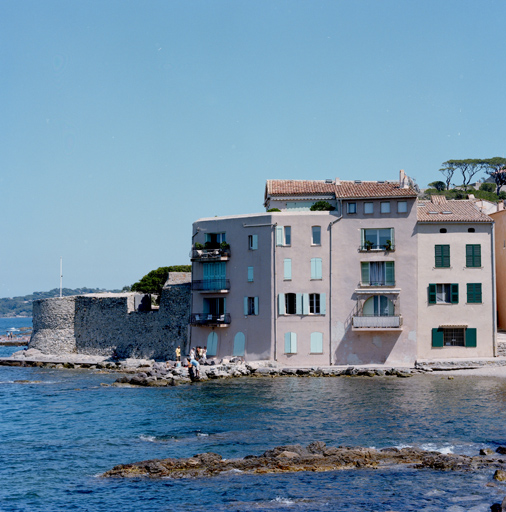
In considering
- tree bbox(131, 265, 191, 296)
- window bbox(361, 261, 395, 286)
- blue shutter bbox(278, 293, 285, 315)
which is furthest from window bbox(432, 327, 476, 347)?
tree bbox(131, 265, 191, 296)

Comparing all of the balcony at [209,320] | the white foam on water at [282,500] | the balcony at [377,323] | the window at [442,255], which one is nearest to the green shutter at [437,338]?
the balcony at [377,323]

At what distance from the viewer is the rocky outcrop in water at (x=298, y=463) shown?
82.7 feet

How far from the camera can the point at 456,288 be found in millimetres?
49594

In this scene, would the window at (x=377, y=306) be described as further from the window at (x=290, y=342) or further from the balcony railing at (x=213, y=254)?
the balcony railing at (x=213, y=254)

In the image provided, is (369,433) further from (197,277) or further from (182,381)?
(197,277)

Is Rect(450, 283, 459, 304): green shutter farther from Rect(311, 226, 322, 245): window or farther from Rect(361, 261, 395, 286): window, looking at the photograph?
Rect(311, 226, 322, 245): window

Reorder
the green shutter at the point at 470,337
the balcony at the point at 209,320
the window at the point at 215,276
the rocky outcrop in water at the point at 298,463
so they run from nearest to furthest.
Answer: the rocky outcrop in water at the point at 298,463 → the green shutter at the point at 470,337 → the balcony at the point at 209,320 → the window at the point at 215,276

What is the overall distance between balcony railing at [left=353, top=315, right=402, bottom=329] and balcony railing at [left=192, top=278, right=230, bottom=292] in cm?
970

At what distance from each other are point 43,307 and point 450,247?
3679 cm

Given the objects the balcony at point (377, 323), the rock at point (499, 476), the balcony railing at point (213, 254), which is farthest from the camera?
the balcony railing at point (213, 254)

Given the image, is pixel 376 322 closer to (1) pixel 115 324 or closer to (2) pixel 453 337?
(2) pixel 453 337

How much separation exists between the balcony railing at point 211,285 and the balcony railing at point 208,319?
1.85m

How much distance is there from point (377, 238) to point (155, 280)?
3393 cm

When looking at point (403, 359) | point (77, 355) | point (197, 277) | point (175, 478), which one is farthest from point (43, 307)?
point (175, 478)
